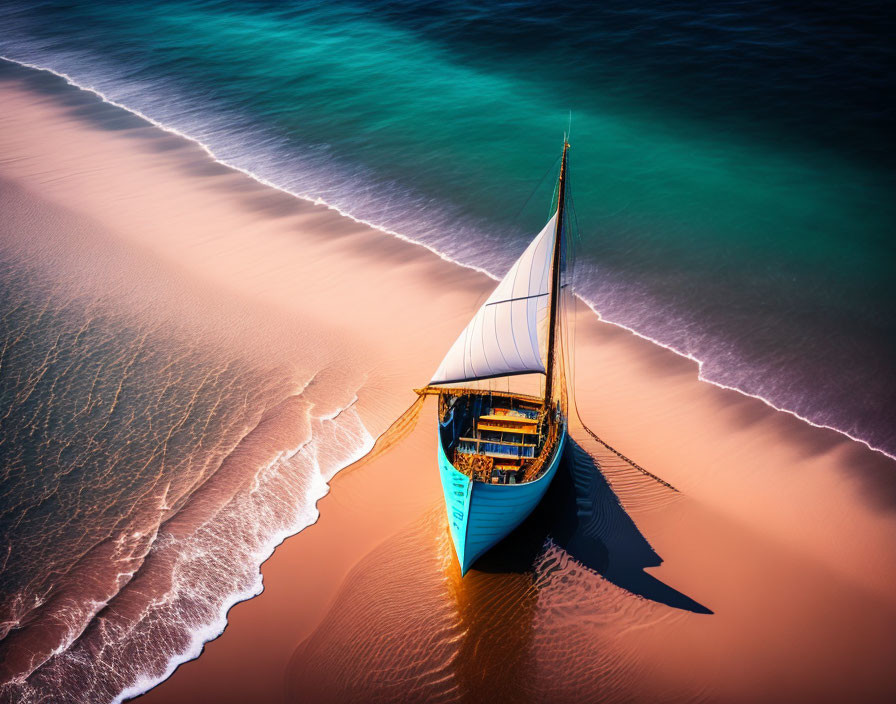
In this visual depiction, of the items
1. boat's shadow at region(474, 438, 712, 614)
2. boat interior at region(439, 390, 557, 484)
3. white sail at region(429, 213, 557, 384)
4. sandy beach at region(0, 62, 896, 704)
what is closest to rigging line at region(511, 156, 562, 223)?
sandy beach at region(0, 62, 896, 704)

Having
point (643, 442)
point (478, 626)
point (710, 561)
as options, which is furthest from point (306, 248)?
point (710, 561)

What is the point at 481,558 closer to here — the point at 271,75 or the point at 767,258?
the point at 767,258

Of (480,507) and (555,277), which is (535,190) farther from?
(480,507)

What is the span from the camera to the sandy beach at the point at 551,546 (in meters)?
10.8

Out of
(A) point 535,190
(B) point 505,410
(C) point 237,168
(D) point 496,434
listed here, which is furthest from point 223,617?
(C) point 237,168

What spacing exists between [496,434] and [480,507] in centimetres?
262

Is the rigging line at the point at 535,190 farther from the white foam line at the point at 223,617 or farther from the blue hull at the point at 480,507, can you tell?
the blue hull at the point at 480,507

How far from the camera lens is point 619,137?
30328mm

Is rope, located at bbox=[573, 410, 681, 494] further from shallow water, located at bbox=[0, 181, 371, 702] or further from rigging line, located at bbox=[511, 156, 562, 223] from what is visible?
rigging line, located at bbox=[511, 156, 562, 223]

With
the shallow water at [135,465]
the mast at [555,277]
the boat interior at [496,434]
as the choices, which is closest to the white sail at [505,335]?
the mast at [555,277]

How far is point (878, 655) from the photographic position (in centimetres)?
1105

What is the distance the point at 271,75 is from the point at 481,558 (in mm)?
37046

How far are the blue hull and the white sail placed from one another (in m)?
2.15

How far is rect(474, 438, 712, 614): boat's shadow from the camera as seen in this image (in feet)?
39.7
